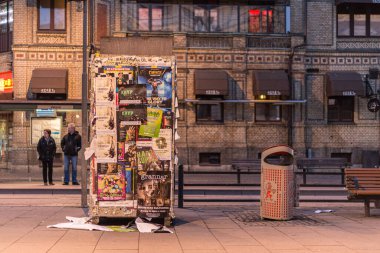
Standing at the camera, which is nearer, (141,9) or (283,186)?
(283,186)

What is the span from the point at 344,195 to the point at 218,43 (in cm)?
1222

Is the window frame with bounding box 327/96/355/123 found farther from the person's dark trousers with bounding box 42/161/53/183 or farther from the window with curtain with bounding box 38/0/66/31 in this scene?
the person's dark trousers with bounding box 42/161/53/183

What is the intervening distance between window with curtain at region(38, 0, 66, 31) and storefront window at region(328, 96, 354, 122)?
12.9m

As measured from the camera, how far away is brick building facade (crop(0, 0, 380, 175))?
86.9 feet

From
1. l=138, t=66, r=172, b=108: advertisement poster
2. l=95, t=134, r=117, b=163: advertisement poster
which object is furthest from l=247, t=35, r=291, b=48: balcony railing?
l=95, t=134, r=117, b=163: advertisement poster

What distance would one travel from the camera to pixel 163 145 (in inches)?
412

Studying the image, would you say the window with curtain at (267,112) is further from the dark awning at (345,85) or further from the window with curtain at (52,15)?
the window with curtain at (52,15)

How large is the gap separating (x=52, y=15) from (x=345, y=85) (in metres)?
13.6

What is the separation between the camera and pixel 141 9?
89.4 feet

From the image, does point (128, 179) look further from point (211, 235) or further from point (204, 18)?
point (204, 18)

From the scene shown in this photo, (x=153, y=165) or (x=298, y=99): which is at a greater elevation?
(x=298, y=99)

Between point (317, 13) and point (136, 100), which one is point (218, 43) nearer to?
point (317, 13)

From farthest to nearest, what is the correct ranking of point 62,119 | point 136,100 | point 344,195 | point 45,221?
point 62,119
point 344,195
point 45,221
point 136,100

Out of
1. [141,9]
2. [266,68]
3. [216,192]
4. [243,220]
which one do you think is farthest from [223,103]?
[243,220]
